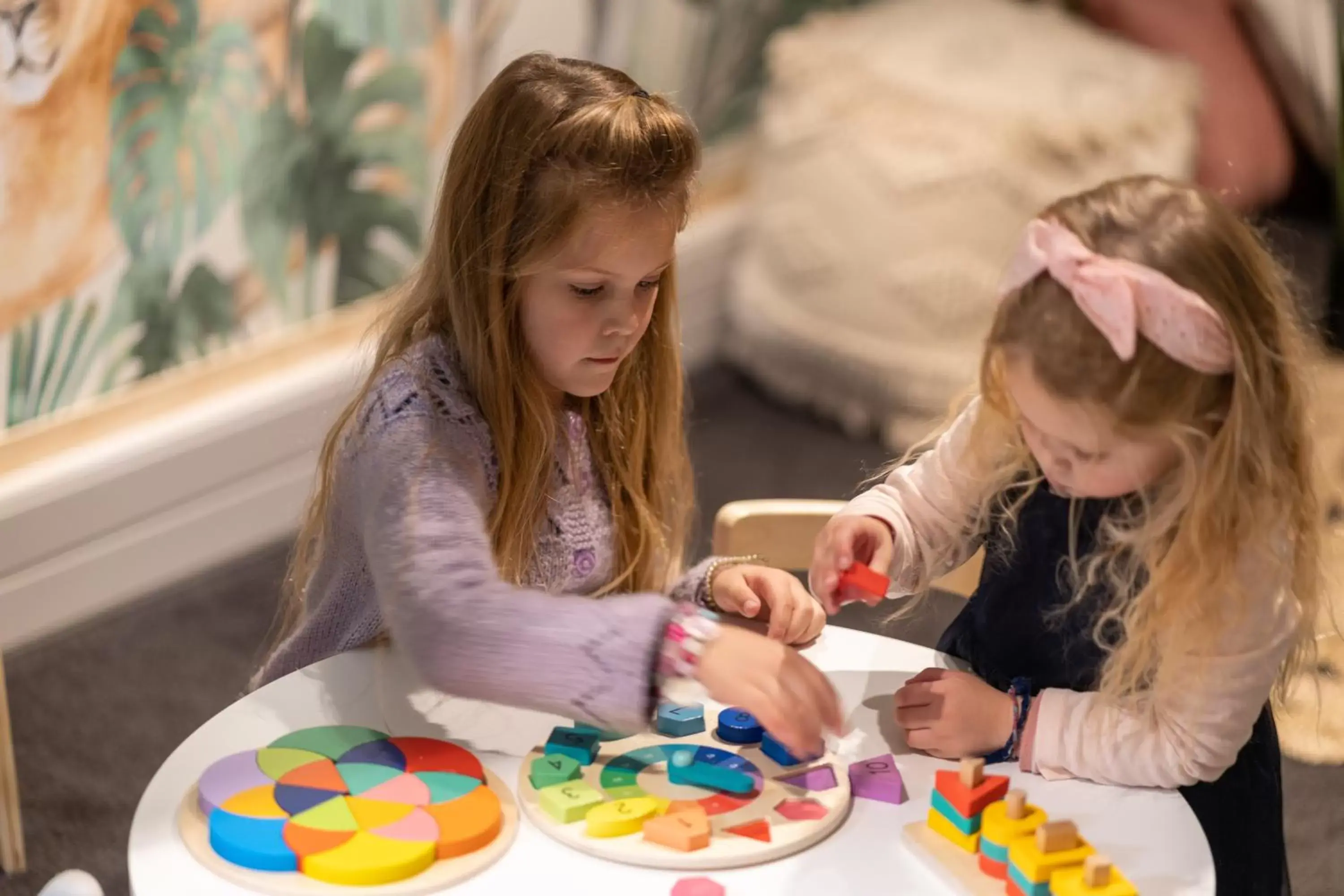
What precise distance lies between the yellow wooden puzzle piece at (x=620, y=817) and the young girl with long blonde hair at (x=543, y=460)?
0.04 metres

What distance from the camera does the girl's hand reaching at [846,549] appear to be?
110 centimetres

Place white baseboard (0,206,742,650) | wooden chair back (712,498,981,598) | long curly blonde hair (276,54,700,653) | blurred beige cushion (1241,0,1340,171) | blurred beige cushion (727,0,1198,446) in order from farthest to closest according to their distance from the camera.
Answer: blurred beige cushion (1241,0,1340,171) → blurred beige cushion (727,0,1198,446) → white baseboard (0,206,742,650) → wooden chair back (712,498,981,598) → long curly blonde hair (276,54,700,653)

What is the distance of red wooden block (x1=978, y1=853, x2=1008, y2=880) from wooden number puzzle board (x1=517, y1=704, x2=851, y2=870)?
88 millimetres

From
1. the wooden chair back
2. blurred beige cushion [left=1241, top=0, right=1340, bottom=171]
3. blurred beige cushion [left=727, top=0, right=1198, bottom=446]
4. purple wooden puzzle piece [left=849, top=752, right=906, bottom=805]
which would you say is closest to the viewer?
purple wooden puzzle piece [left=849, top=752, right=906, bottom=805]

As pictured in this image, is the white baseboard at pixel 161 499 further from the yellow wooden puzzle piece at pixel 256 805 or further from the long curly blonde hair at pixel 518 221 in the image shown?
the yellow wooden puzzle piece at pixel 256 805

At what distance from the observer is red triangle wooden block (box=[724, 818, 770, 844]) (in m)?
0.91

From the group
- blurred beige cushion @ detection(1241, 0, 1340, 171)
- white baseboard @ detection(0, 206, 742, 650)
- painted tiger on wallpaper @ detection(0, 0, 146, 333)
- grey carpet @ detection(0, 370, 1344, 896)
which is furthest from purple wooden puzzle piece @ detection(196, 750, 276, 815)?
blurred beige cushion @ detection(1241, 0, 1340, 171)

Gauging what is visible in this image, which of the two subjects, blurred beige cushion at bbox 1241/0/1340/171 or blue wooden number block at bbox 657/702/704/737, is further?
blurred beige cushion at bbox 1241/0/1340/171

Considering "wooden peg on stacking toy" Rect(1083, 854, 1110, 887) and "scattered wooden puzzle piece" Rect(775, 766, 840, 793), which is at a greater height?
"wooden peg on stacking toy" Rect(1083, 854, 1110, 887)

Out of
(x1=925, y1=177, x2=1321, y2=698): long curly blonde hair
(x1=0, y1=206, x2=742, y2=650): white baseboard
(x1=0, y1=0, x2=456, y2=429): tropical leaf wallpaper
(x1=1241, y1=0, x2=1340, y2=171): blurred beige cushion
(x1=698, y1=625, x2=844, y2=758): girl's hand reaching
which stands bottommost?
(x1=0, y1=206, x2=742, y2=650): white baseboard

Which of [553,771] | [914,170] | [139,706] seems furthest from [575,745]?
[914,170]

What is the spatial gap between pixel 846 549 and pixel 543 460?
22 centimetres

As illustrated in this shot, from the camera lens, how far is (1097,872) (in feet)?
2.83

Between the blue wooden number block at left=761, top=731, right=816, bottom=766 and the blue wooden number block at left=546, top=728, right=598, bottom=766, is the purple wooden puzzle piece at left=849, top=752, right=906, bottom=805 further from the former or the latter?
the blue wooden number block at left=546, top=728, right=598, bottom=766
